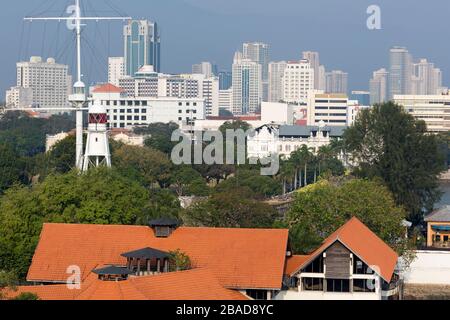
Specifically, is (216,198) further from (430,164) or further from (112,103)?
(112,103)

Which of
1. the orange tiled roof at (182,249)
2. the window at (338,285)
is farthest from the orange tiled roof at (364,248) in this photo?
the orange tiled roof at (182,249)

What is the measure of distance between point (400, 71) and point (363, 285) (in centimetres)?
13451

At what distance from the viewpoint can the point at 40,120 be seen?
9825 centimetres

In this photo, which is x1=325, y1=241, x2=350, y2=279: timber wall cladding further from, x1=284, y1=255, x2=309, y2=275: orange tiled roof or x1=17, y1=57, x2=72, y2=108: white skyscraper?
x1=17, y1=57, x2=72, y2=108: white skyscraper

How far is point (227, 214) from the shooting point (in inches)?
984

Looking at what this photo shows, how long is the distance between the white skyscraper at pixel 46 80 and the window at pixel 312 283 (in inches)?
5042

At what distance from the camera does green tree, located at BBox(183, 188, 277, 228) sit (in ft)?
81.3

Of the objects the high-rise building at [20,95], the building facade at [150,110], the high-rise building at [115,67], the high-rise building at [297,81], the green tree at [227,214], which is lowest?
the green tree at [227,214]

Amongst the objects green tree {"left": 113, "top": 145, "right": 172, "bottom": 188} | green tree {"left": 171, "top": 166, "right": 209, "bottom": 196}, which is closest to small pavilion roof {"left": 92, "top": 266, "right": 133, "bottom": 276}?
green tree {"left": 171, "top": 166, "right": 209, "bottom": 196}

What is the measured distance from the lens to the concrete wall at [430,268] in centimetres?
2630

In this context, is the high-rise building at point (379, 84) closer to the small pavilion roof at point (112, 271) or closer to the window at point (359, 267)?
the window at point (359, 267)

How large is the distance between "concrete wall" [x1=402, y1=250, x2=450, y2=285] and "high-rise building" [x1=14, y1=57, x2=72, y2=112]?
119663mm

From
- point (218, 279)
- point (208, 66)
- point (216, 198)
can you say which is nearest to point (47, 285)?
point (218, 279)

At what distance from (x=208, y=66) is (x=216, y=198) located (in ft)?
538
